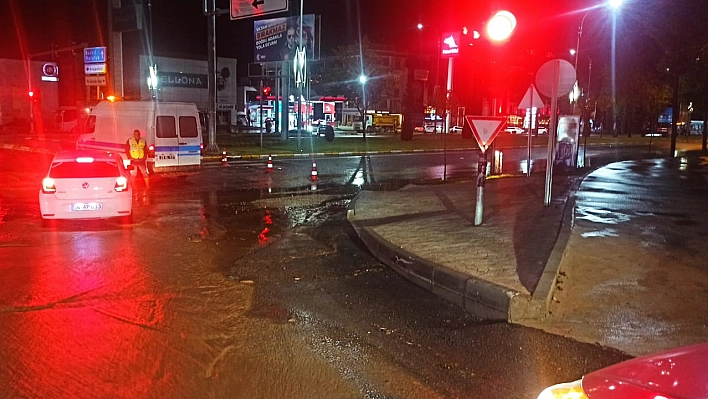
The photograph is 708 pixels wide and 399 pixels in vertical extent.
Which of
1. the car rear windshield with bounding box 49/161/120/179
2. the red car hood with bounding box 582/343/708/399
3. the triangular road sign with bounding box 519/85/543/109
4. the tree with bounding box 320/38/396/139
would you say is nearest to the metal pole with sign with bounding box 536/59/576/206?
the triangular road sign with bounding box 519/85/543/109

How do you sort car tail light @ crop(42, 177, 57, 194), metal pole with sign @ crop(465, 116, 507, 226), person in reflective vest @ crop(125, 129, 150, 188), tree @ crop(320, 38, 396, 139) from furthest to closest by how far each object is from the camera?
tree @ crop(320, 38, 396, 139)
person in reflective vest @ crop(125, 129, 150, 188)
car tail light @ crop(42, 177, 57, 194)
metal pole with sign @ crop(465, 116, 507, 226)

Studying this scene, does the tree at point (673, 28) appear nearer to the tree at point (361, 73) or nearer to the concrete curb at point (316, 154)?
the concrete curb at point (316, 154)

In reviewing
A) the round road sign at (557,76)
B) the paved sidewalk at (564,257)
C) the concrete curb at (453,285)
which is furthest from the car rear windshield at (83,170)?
the round road sign at (557,76)

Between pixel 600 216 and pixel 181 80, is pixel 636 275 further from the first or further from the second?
pixel 181 80

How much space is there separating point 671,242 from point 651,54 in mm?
20481

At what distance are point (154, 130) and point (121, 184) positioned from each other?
30.2ft

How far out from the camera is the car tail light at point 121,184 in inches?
434

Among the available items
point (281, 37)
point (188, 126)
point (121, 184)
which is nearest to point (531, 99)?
point (121, 184)

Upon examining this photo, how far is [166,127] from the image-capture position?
20234 millimetres

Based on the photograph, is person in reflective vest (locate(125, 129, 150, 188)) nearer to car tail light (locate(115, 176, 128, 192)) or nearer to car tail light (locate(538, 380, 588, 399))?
car tail light (locate(115, 176, 128, 192))

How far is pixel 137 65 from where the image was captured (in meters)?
59.6

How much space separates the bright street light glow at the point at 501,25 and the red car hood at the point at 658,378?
922 cm

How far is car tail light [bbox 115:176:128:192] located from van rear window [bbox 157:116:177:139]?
9205mm

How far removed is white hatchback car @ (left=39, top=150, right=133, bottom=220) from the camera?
10656mm
